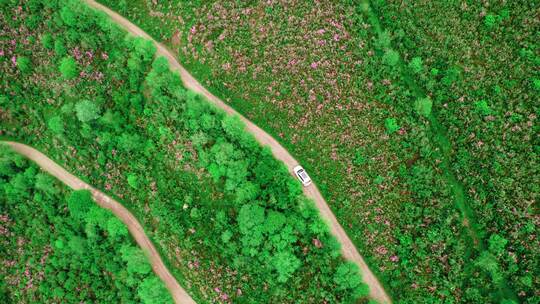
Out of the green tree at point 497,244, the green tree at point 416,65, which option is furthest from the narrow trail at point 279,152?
the green tree at point 416,65

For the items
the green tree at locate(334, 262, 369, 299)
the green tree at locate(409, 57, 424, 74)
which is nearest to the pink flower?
the green tree at locate(334, 262, 369, 299)

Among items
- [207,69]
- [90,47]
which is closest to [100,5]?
[90,47]

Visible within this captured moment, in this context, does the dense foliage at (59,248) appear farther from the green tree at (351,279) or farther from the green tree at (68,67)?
the green tree at (351,279)

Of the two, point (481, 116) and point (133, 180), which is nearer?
point (481, 116)

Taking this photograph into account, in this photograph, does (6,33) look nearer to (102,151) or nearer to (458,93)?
(102,151)

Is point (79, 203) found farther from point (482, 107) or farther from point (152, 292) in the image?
point (482, 107)

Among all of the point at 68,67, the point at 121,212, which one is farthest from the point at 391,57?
the point at 68,67
